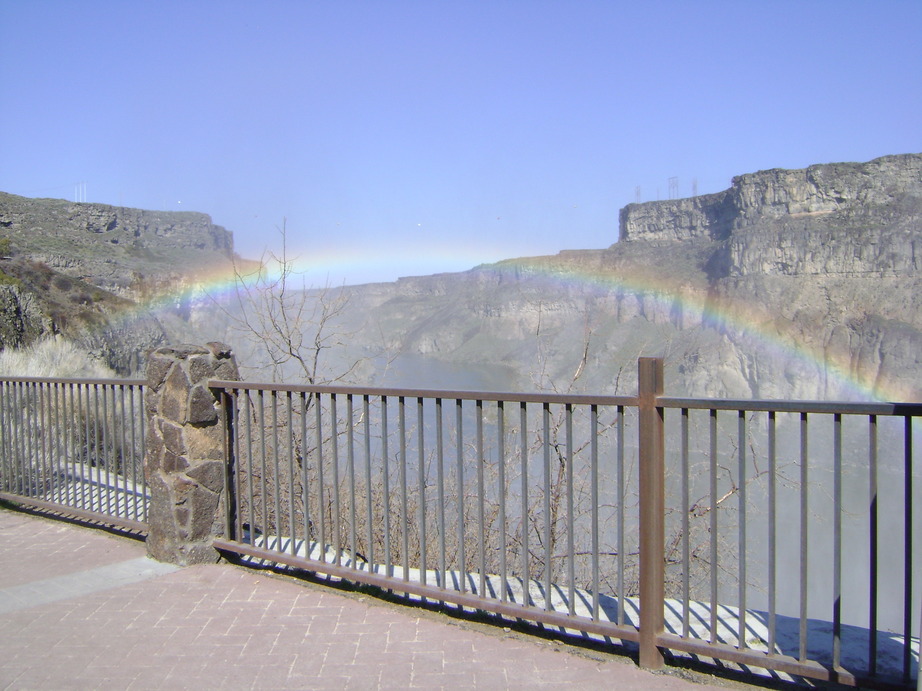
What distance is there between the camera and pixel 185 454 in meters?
4.98

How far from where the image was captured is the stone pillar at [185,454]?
498cm

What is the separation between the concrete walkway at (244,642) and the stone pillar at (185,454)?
9.1 inches

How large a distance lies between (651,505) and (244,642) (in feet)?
7.10

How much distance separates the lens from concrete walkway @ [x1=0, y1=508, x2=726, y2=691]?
3.31m

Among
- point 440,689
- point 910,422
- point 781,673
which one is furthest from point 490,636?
point 910,422

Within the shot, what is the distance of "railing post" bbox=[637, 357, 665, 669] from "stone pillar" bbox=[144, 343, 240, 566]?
3.07m

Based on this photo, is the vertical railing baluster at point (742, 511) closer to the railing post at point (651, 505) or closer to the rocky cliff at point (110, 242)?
the railing post at point (651, 505)

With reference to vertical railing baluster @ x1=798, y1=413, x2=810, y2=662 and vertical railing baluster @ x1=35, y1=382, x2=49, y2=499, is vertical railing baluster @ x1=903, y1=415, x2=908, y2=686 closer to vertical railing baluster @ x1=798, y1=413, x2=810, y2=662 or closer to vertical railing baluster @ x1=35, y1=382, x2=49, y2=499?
vertical railing baluster @ x1=798, y1=413, x2=810, y2=662

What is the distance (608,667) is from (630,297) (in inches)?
2791

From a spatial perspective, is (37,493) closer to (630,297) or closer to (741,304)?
(630,297)

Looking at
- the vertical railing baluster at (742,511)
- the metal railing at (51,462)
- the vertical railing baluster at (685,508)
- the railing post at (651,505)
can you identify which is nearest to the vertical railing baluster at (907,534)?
the vertical railing baluster at (742,511)

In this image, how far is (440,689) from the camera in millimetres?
3176

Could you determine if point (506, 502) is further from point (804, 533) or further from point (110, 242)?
point (110, 242)

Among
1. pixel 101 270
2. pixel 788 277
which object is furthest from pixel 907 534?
pixel 788 277
